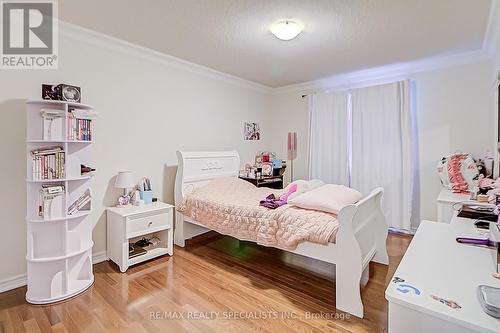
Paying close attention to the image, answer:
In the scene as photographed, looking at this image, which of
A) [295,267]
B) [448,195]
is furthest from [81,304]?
[448,195]

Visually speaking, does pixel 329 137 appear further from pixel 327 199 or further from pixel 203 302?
pixel 203 302

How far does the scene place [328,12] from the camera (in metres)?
2.31

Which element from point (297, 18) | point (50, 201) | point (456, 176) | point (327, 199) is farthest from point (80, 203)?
point (456, 176)

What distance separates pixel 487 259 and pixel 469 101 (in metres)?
3.09


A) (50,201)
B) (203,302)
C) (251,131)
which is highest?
(251,131)

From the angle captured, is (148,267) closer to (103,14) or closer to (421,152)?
(103,14)

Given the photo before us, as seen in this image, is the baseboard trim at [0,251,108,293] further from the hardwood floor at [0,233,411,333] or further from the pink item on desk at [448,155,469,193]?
the pink item on desk at [448,155,469,193]

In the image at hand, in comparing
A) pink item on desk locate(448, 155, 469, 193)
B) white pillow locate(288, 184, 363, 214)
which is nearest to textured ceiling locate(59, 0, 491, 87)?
pink item on desk locate(448, 155, 469, 193)

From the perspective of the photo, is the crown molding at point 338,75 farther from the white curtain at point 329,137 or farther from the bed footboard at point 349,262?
the bed footboard at point 349,262

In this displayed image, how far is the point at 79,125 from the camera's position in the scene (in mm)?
2381

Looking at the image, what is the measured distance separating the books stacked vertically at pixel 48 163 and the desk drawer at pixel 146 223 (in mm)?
820

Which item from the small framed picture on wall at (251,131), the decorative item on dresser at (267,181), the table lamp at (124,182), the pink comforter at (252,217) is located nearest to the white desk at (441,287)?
the pink comforter at (252,217)

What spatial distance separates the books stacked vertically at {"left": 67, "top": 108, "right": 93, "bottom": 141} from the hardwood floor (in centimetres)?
142

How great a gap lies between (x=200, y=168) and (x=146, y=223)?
1.10 meters
